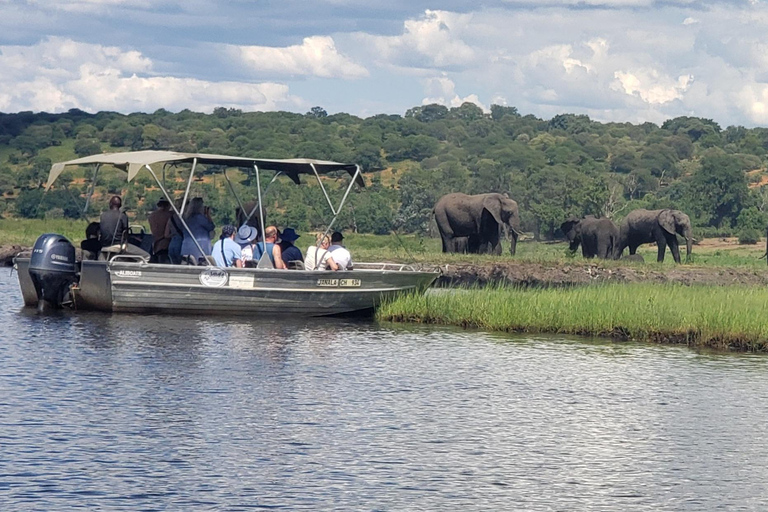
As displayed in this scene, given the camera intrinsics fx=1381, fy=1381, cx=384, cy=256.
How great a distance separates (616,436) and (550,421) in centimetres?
94

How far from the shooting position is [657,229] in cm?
4231

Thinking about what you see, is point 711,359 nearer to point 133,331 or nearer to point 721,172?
point 133,331

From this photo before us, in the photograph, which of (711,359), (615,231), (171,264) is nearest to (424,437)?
(711,359)

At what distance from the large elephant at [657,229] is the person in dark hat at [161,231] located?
21261mm

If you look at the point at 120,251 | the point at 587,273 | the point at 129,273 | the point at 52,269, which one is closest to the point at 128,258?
the point at 120,251

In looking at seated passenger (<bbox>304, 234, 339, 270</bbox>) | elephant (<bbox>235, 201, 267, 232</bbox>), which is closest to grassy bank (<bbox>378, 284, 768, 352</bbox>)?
seated passenger (<bbox>304, 234, 339, 270</bbox>)

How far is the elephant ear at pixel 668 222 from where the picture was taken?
4181 centimetres

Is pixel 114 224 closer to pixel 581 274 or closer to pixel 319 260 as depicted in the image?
pixel 319 260

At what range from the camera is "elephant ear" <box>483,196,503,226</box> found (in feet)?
139

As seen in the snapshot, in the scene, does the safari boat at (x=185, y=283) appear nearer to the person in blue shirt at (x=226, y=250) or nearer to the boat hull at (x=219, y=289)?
the boat hull at (x=219, y=289)

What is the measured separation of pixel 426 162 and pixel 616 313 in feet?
230

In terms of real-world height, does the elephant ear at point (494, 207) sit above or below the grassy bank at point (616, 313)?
above

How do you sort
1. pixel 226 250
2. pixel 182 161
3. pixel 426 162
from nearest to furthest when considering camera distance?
1. pixel 226 250
2. pixel 182 161
3. pixel 426 162

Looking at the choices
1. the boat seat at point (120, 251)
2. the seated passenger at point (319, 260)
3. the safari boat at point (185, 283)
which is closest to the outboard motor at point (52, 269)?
the safari boat at point (185, 283)
